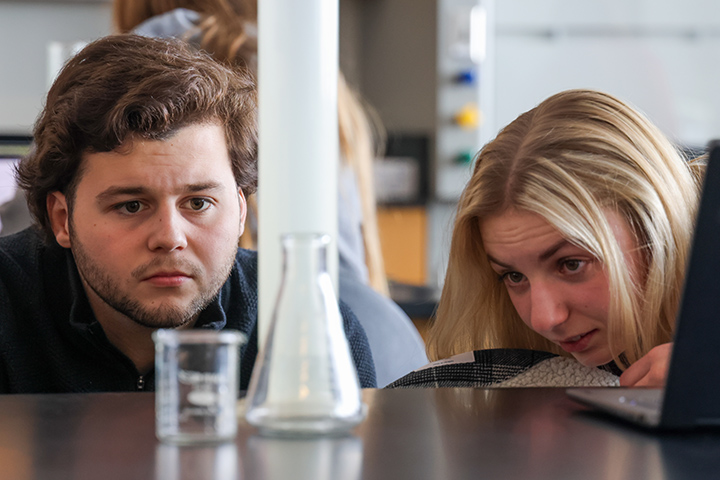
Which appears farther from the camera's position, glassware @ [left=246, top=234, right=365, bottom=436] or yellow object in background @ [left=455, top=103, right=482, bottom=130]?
yellow object in background @ [left=455, top=103, right=482, bottom=130]

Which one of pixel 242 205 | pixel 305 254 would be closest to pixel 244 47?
pixel 242 205

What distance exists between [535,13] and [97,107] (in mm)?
4253

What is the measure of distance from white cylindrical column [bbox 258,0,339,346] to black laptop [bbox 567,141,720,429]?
235 millimetres

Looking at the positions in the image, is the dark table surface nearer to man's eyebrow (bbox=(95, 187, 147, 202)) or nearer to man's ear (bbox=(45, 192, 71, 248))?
man's eyebrow (bbox=(95, 187, 147, 202))

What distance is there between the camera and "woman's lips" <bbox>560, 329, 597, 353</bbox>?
3.74 ft

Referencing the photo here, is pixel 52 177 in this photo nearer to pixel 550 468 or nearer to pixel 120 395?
pixel 120 395

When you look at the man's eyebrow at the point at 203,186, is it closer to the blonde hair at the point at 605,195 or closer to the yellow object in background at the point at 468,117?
the blonde hair at the point at 605,195

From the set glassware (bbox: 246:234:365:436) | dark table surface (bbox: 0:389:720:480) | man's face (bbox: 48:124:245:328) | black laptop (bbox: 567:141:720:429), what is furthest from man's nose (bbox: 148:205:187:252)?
black laptop (bbox: 567:141:720:429)

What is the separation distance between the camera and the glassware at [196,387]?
0.50 meters

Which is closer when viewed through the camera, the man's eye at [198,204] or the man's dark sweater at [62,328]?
the man's eye at [198,204]

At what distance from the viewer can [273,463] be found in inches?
18.0

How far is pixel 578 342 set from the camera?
114 centimetres

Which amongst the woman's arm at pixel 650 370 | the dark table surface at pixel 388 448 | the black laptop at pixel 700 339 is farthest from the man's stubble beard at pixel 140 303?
the black laptop at pixel 700 339

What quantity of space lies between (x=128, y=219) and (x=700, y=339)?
2.20 ft
